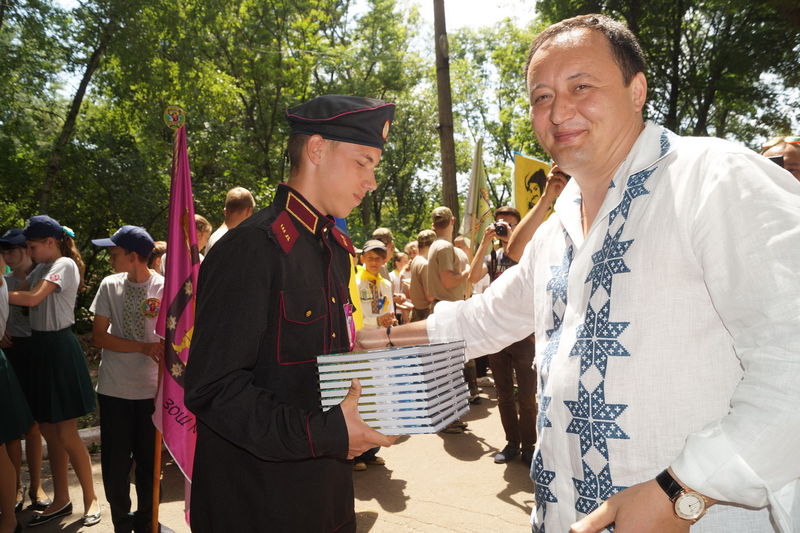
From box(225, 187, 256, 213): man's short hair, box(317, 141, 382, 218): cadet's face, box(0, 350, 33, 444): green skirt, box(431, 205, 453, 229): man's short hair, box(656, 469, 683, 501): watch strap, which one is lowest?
box(0, 350, 33, 444): green skirt

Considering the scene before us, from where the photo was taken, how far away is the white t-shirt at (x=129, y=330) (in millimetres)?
4332

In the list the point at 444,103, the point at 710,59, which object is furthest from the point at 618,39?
the point at 710,59

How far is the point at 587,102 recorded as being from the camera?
A: 1675mm

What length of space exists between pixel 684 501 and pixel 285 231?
4.34ft

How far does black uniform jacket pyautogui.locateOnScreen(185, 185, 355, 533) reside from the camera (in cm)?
157

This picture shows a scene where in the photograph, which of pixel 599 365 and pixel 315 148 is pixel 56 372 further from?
pixel 599 365

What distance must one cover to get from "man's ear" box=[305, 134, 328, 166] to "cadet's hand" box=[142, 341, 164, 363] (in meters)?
2.95

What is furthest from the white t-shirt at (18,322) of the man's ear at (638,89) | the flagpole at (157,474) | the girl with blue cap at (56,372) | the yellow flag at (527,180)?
the yellow flag at (527,180)

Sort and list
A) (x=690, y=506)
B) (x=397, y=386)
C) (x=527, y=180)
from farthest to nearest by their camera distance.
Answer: (x=527, y=180) < (x=397, y=386) < (x=690, y=506)

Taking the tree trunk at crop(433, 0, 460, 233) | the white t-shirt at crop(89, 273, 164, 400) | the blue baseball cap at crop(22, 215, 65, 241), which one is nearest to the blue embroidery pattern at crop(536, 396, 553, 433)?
the white t-shirt at crop(89, 273, 164, 400)

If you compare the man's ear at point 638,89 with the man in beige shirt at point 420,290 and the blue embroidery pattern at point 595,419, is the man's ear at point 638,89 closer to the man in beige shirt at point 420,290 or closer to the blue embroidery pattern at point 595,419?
the blue embroidery pattern at point 595,419

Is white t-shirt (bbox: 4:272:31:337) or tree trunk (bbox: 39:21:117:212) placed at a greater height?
tree trunk (bbox: 39:21:117:212)

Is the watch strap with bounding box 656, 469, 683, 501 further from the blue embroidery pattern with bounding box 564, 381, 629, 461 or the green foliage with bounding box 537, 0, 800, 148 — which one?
the green foliage with bounding box 537, 0, 800, 148

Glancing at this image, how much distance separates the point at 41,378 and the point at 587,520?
5.02m
